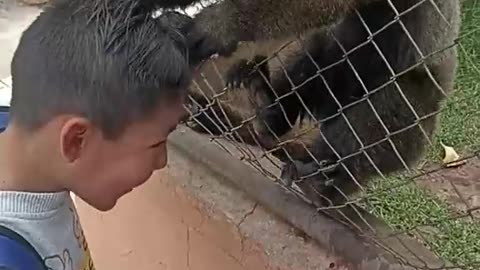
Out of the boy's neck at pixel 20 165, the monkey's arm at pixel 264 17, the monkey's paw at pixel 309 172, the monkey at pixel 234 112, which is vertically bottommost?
the monkey's paw at pixel 309 172

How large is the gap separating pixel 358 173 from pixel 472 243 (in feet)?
2.26

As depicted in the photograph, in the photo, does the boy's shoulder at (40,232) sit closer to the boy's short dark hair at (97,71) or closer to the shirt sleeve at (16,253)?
the shirt sleeve at (16,253)

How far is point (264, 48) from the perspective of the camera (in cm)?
271

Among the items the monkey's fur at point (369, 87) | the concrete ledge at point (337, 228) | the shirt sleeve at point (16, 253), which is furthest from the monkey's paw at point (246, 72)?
the shirt sleeve at point (16, 253)

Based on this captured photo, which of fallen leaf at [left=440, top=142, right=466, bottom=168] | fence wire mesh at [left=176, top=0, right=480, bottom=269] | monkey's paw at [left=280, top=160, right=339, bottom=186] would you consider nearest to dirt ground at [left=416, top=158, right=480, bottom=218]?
fallen leaf at [left=440, top=142, right=466, bottom=168]

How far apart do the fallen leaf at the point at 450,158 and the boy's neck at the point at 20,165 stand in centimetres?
235

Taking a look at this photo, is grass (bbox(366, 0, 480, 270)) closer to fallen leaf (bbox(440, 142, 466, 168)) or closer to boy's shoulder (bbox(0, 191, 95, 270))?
fallen leaf (bbox(440, 142, 466, 168))

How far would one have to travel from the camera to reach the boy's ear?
1.68 metres

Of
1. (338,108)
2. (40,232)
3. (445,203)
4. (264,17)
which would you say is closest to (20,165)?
(40,232)

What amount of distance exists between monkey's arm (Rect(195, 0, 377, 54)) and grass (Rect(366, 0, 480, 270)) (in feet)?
1.96

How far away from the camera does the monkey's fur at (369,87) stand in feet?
9.12

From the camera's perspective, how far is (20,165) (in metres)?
1.75

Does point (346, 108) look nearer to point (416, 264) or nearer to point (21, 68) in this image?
point (416, 264)

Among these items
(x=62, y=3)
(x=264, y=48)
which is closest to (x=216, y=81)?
(x=264, y=48)
